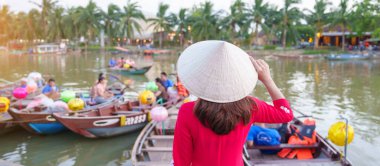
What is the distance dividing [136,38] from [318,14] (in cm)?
3237

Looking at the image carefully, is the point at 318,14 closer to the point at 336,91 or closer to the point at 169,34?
the point at 169,34

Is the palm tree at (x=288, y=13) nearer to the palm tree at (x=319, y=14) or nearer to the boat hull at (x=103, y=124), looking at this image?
the palm tree at (x=319, y=14)

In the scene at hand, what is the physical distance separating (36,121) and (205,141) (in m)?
7.31

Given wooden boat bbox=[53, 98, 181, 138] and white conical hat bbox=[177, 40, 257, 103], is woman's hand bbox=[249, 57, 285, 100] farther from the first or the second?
wooden boat bbox=[53, 98, 181, 138]

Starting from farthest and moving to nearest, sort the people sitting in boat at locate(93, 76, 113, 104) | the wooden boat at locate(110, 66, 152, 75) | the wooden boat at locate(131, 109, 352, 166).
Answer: the wooden boat at locate(110, 66, 152, 75) < the people sitting in boat at locate(93, 76, 113, 104) < the wooden boat at locate(131, 109, 352, 166)

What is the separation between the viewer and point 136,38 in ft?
201

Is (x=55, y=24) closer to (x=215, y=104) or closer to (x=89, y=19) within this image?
(x=89, y=19)

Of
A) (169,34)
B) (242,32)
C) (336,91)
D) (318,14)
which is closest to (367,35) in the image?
(318,14)

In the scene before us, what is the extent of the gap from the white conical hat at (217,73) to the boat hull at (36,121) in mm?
7139

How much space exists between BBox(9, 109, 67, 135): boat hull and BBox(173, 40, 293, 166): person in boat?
23.1ft

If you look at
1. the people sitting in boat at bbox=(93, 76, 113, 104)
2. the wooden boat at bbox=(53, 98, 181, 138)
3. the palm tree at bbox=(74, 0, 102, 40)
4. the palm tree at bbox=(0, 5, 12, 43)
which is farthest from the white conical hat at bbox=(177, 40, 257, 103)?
the palm tree at bbox=(0, 5, 12, 43)

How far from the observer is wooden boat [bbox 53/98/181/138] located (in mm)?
7477

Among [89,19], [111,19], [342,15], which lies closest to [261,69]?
[342,15]

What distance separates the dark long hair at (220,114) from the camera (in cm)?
162
